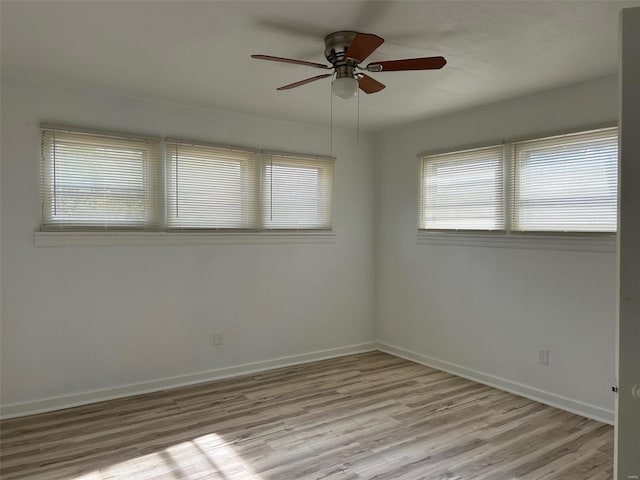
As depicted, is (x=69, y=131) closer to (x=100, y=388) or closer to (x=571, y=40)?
(x=100, y=388)

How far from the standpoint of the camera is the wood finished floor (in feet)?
8.25

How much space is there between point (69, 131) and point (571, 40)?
3370 millimetres

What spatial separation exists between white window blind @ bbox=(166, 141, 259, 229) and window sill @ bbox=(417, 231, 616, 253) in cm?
175

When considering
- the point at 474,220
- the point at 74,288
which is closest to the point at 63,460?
the point at 74,288

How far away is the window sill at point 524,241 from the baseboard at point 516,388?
1124mm

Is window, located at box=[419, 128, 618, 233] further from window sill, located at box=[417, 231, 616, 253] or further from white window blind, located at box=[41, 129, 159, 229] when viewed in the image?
white window blind, located at box=[41, 129, 159, 229]

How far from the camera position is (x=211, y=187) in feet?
13.1

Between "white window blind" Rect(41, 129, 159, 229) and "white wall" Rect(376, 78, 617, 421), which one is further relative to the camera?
"white window blind" Rect(41, 129, 159, 229)

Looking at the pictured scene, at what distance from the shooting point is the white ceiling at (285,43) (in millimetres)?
2152

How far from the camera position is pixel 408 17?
2238 mm

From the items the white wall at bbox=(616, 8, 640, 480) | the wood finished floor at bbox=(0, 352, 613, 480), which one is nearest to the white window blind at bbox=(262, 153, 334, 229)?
the wood finished floor at bbox=(0, 352, 613, 480)

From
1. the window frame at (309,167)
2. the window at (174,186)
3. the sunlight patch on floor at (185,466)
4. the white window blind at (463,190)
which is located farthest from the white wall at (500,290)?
the sunlight patch on floor at (185,466)

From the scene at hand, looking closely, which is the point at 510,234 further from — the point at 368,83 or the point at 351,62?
the point at 351,62

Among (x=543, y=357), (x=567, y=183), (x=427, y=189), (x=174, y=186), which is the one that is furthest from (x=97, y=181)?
(x=543, y=357)
